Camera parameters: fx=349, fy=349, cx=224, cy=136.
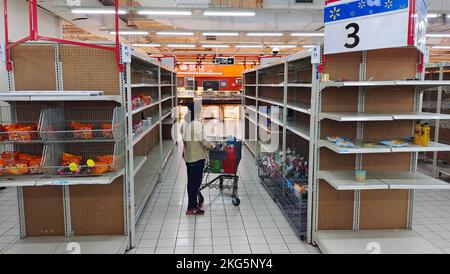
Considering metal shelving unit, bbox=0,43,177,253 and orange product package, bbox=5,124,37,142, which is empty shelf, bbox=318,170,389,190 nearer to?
metal shelving unit, bbox=0,43,177,253

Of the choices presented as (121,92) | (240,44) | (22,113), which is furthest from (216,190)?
(240,44)

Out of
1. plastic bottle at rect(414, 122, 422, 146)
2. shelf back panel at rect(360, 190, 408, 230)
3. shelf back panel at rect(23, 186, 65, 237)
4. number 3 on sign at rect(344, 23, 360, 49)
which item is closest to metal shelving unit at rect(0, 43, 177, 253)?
shelf back panel at rect(23, 186, 65, 237)

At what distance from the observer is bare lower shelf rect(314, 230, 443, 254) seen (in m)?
3.86

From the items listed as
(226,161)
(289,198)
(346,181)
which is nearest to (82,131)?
(226,161)

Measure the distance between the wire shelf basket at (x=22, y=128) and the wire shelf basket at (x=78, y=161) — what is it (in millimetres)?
204

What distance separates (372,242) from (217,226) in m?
2.03

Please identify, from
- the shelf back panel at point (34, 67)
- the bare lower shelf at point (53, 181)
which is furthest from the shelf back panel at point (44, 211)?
the shelf back panel at point (34, 67)

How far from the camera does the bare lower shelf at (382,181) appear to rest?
376 centimetres

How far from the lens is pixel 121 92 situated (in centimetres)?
399

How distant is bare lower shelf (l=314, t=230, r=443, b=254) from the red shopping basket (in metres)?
1.98

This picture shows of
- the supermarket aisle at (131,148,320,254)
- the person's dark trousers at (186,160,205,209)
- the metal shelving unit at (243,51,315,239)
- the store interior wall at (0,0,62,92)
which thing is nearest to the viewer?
the supermarket aisle at (131,148,320,254)

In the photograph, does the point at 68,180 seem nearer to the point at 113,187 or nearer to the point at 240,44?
the point at 113,187

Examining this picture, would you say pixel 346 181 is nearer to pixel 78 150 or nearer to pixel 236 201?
pixel 236 201

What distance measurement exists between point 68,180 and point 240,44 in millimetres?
13119
